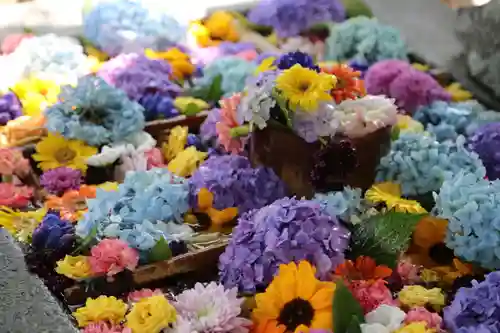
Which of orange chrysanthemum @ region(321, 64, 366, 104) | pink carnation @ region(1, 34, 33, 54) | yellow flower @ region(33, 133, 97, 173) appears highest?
orange chrysanthemum @ region(321, 64, 366, 104)

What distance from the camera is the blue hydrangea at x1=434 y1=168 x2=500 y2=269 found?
4.54 ft

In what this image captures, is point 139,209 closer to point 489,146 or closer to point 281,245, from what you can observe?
point 281,245

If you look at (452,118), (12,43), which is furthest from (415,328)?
(12,43)

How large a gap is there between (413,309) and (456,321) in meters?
0.08

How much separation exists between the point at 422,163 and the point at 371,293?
40cm

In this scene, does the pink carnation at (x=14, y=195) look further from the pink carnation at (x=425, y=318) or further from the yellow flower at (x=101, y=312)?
the pink carnation at (x=425, y=318)

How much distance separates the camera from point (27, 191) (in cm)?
169

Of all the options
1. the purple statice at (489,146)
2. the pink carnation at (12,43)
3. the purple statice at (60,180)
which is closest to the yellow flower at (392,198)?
the purple statice at (489,146)

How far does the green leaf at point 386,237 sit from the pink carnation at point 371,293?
0.07 meters

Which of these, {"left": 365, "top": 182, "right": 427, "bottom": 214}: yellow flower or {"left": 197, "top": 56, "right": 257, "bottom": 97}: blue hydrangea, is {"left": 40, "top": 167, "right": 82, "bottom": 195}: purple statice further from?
{"left": 365, "top": 182, "right": 427, "bottom": 214}: yellow flower

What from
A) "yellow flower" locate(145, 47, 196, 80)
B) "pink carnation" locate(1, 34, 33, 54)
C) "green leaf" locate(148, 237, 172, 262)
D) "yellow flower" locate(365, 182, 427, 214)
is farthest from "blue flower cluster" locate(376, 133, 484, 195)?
"pink carnation" locate(1, 34, 33, 54)

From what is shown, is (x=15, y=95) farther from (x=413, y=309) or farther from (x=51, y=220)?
(x=413, y=309)

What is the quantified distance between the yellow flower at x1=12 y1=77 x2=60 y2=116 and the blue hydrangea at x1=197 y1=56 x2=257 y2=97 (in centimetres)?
37

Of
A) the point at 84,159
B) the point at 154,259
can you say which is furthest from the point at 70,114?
the point at 154,259
